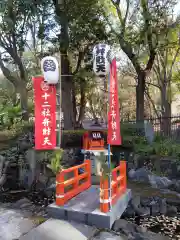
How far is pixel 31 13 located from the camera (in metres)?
12.2

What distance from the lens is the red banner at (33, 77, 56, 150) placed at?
646cm

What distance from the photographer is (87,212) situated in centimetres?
608

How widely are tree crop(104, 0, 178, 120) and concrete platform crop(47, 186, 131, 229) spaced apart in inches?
301

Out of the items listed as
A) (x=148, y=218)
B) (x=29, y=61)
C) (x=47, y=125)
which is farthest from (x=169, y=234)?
(x=29, y=61)

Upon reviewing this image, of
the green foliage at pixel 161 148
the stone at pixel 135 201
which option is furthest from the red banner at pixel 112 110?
the green foliage at pixel 161 148

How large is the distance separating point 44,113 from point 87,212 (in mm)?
2657

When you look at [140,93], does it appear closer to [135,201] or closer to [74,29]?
[74,29]

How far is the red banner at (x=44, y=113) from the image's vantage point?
6457mm

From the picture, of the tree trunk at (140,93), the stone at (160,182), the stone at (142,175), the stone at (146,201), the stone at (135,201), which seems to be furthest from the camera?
the tree trunk at (140,93)

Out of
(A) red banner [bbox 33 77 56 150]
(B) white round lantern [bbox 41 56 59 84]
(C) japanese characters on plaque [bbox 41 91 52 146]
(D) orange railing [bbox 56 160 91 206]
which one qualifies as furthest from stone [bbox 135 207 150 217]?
(B) white round lantern [bbox 41 56 59 84]

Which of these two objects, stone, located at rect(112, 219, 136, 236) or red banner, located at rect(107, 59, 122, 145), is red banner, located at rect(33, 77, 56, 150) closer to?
red banner, located at rect(107, 59, 122, 145)

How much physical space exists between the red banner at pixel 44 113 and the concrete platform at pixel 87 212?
159 cm

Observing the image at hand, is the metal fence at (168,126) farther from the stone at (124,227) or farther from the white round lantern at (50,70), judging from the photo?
the white round lantern at (50,70)

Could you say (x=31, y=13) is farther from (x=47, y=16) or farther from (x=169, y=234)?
(x=169, y=234)
